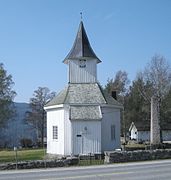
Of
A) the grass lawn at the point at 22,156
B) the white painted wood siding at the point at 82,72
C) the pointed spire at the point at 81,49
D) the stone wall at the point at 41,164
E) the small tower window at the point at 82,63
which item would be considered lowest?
the grass lawn at the point at 22,156

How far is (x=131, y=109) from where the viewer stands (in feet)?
294

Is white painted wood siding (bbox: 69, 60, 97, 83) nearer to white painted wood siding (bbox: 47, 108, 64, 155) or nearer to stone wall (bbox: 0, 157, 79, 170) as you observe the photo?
white painted wood siding (bbox: 47, 108, 64, 155)

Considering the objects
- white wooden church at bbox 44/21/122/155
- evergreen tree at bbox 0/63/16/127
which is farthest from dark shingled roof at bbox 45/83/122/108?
evergreen tree at bbox 0/63/16/127

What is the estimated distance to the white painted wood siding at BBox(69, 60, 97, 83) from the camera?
44438 millimetres

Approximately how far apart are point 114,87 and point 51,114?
43276 millimetres

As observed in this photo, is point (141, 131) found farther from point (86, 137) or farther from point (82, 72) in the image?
point (86, 137)

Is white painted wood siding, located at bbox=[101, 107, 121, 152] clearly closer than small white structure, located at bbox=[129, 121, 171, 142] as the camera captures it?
Yes

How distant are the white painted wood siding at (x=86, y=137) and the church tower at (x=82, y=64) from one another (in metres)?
6.15

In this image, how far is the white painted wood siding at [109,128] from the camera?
41.2 metres

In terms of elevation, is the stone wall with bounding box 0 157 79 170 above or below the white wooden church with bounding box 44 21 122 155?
below

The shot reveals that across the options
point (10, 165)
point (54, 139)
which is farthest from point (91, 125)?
point (10, 165)

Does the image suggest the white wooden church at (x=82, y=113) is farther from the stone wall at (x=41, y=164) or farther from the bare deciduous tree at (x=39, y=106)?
the bare deciduous tree at (x=39, y=106)

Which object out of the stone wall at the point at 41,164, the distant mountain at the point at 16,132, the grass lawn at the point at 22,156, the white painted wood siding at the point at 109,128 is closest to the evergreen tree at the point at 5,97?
the distant mountain at the point at 16,132

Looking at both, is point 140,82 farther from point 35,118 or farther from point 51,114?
point 51,114
